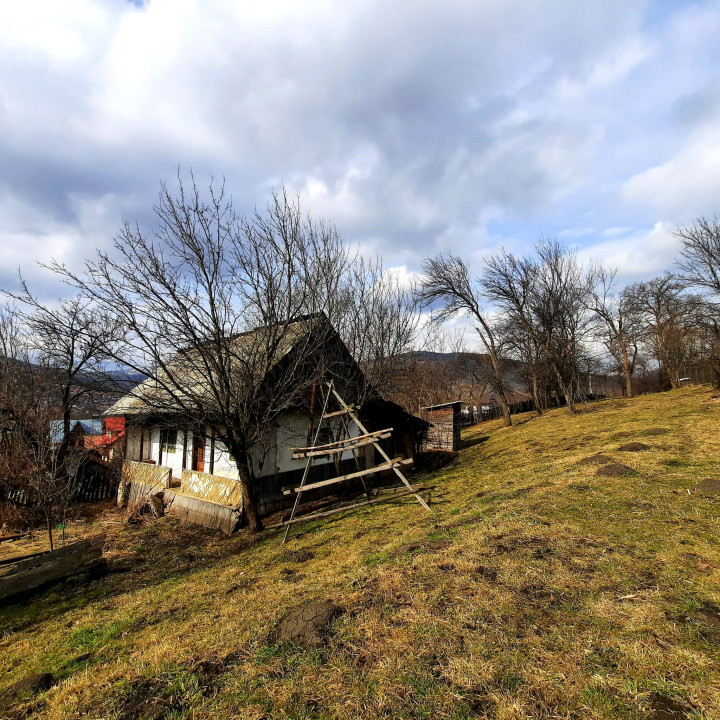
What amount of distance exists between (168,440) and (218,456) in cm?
394

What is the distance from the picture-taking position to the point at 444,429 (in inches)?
801

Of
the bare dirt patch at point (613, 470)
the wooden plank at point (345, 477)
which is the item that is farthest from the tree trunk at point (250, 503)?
the bare dirt patch at point (613, 470)

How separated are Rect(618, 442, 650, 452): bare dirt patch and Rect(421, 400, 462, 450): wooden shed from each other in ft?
32.2

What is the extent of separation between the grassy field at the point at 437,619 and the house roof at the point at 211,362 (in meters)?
3.63

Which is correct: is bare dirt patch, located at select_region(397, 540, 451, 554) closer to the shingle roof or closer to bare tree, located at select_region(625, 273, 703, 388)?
the shingle roof

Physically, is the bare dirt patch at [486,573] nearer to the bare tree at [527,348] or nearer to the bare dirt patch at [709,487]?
the bare dirt patch at [709,487]

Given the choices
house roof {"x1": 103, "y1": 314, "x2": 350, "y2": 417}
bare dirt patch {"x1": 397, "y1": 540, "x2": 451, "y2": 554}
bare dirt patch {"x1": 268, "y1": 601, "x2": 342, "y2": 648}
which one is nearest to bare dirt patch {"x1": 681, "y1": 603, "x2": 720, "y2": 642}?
bare dirt patch {"x1": 397, "y1": 540, "x2": 451, "y2": 554}

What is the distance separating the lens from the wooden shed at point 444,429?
791 inches

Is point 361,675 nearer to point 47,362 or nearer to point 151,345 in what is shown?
point 151,345

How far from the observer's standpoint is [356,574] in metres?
A: 5.42

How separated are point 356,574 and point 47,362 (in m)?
14.8

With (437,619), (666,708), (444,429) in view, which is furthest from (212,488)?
(444,429)

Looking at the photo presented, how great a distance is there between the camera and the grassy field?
2.84 m

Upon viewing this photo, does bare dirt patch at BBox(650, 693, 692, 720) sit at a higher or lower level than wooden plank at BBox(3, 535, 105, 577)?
higher
